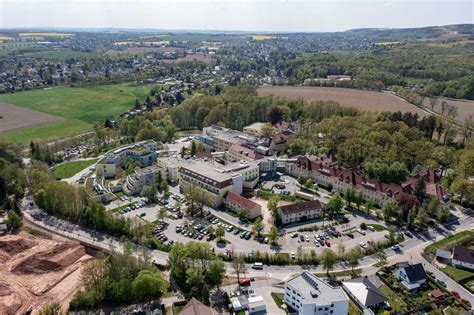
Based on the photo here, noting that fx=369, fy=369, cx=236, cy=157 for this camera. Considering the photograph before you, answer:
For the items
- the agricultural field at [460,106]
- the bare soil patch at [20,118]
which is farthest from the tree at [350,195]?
the bare soil patch at [20,118]

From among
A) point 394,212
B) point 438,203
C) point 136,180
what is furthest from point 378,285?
point 136,180

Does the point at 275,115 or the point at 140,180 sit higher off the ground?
the point at 275,115

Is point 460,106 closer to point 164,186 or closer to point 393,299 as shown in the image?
point 393,299

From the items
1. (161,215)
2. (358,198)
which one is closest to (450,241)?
(358,198)

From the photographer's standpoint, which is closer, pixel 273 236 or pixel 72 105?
pixel 273 236

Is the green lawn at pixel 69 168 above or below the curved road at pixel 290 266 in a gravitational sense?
above

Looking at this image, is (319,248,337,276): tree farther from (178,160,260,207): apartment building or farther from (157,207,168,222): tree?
(157,207,168,222): tree

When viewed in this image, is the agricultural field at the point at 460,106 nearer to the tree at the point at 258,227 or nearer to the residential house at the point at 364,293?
the tree at the point at 258,227
